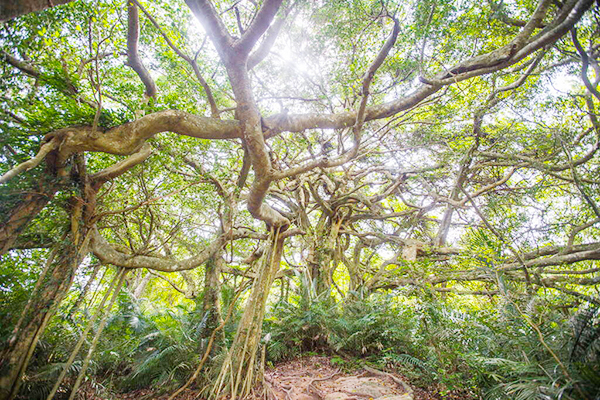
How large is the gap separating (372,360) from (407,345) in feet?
1.96

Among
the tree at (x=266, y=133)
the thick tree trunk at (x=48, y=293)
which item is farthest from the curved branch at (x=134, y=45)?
the thick tree trunk at (x=48, y=293)

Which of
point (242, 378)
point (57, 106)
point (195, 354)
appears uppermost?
point (57, 106)

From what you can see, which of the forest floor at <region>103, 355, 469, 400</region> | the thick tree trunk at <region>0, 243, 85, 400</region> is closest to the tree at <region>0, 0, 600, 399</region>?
the thick tree trunk at <region>0, 243, 85, 400</region>

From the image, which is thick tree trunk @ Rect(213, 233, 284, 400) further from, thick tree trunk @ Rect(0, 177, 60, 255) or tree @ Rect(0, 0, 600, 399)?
thick tree trunk @ Rect(0, 177, 60, 255)

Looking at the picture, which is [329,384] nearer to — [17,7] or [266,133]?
[266,133]

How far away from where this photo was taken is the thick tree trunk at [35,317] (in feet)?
8.10

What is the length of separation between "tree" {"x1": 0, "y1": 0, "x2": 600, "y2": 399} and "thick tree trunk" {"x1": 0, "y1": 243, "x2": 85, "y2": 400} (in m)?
0.01

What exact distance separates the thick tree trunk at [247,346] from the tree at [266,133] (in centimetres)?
3

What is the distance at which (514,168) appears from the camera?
196 inches

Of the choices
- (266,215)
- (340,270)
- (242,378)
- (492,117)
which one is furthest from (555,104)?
(340,270)

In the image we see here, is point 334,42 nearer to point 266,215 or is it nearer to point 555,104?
point 266,215

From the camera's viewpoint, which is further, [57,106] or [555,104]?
[555,104]

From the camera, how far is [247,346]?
3.29 m

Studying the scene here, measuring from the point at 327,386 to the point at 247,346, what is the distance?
116cm
